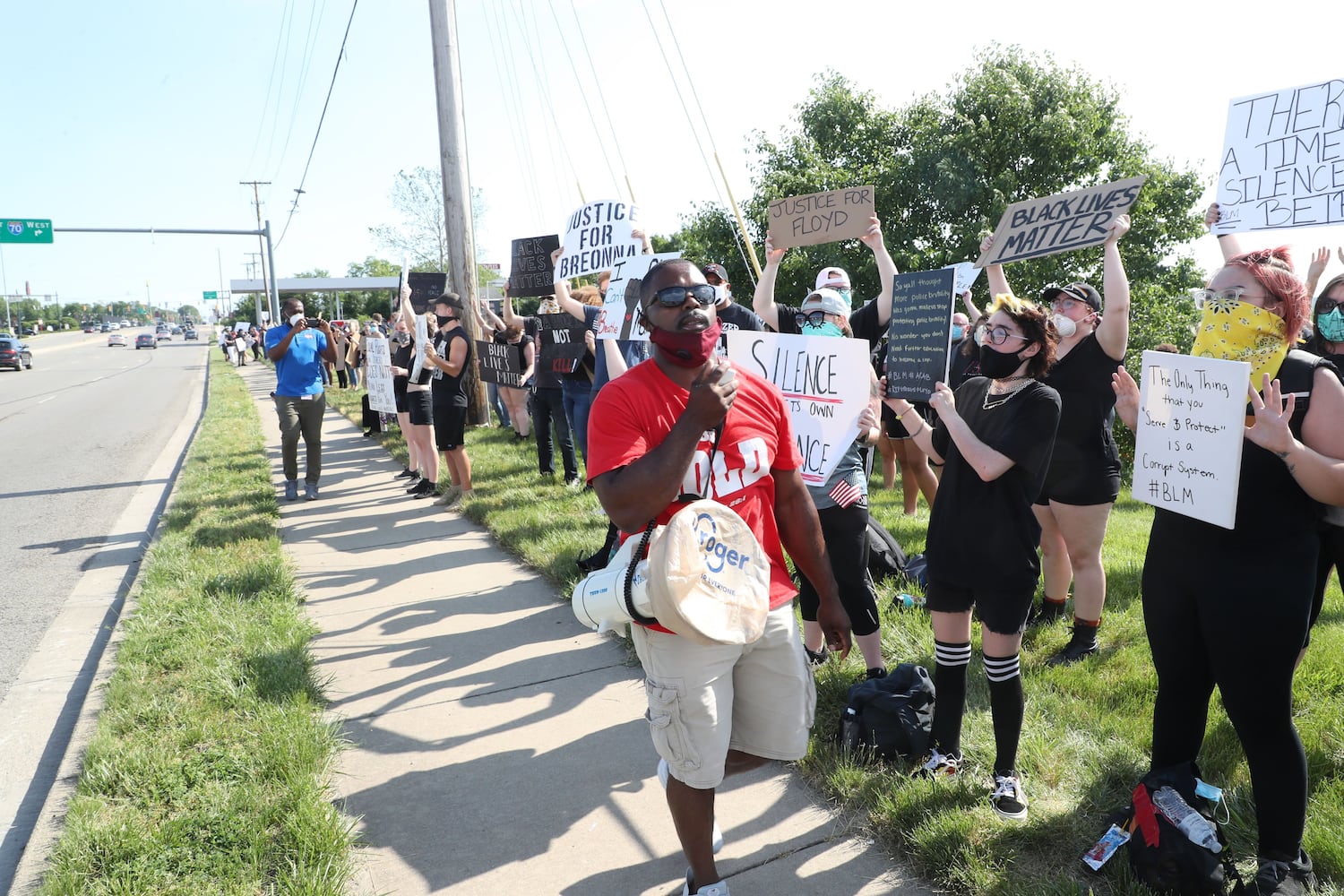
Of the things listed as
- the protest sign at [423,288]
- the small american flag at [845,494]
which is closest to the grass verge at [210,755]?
the small american flag at [845,494]

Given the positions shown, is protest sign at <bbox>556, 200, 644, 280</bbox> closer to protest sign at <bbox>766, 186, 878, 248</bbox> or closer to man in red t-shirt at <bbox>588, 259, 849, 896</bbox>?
A: protest sign at <bbox>766, 186, 878, 248</bbox>

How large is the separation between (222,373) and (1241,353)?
3616 cm

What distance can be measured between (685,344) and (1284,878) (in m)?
2.24

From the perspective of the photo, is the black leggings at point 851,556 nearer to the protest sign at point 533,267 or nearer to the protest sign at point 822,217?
the protest sign at point 822,217

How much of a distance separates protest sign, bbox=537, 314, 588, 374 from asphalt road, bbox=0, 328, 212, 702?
158 inches

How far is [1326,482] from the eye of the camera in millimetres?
2191

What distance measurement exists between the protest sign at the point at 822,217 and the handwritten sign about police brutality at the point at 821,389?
0.74m

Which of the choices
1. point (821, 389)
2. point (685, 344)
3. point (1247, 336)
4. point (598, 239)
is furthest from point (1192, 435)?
point (598, 239)

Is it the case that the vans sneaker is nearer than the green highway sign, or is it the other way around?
the vans sneaker

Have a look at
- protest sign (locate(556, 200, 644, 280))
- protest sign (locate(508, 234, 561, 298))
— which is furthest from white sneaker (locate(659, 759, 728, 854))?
protest sign (locate(508, 234, 561, 298))

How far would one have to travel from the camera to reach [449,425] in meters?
8.17

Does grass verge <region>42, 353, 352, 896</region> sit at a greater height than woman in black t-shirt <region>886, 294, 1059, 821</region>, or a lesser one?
lesser

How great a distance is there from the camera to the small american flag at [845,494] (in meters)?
3.77

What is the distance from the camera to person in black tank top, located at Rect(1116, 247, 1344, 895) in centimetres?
227
